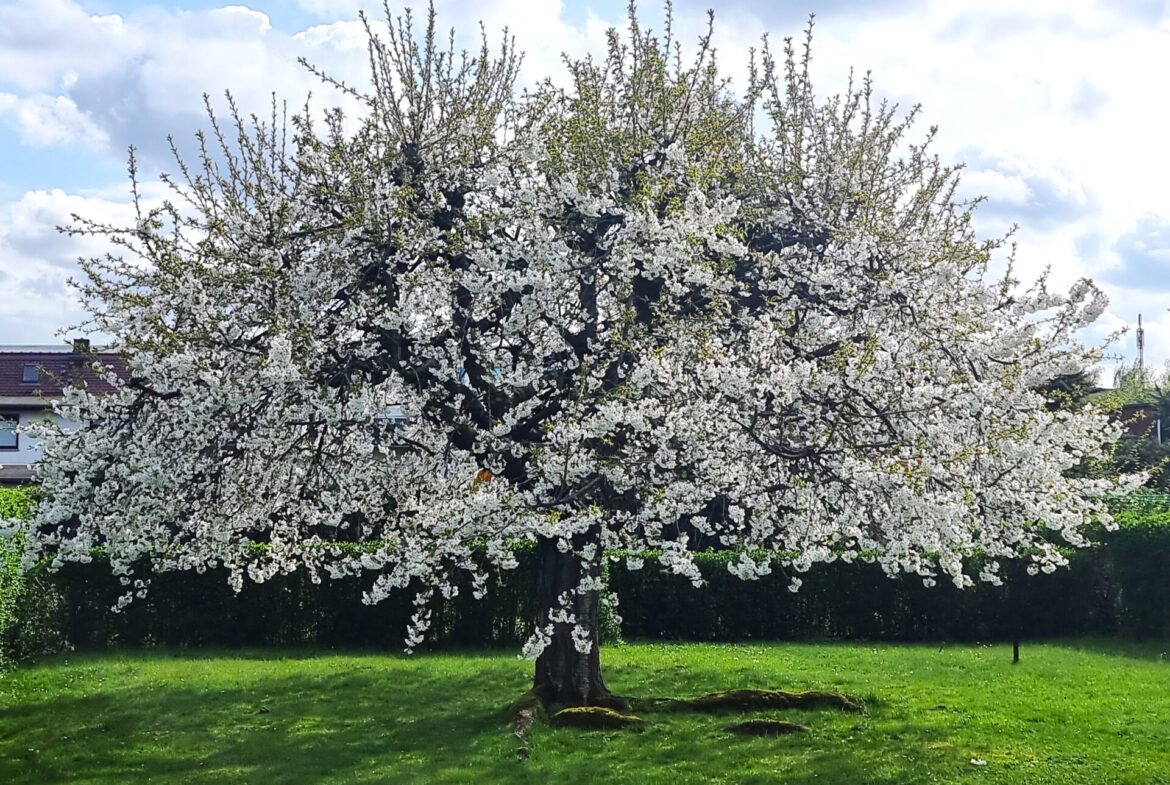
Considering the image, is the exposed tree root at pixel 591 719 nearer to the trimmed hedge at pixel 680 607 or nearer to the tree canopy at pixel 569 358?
the tree canopy at pixel 569 358

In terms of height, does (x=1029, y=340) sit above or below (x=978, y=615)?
above

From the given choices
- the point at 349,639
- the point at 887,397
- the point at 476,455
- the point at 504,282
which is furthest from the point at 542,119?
the point at 349,639

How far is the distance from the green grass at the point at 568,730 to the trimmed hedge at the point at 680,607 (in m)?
1.12

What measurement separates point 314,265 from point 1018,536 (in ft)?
25.8

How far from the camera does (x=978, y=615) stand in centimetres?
2116

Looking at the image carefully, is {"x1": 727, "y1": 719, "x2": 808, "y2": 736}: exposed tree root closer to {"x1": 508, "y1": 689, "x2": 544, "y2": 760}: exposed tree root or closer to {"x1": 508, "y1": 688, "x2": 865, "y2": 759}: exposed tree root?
{"x1": 508, "y1": 688, "x2": 865, "y2": 759}: exposed tree root

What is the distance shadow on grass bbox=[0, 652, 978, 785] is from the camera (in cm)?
1138

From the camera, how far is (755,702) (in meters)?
13.9

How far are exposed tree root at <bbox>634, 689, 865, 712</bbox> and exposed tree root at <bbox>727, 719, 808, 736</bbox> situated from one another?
901 millimetres

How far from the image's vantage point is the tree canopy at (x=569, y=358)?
10617mm

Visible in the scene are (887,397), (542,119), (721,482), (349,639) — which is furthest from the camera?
(349,639)

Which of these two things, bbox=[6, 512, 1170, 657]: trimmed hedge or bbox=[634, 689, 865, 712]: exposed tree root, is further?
bbox=[6, 512, 1170, 657]: trimmed hedge

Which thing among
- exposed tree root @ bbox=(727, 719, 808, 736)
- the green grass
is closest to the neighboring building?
the green grass

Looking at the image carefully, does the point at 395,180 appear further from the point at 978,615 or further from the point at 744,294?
the point at 978,615
